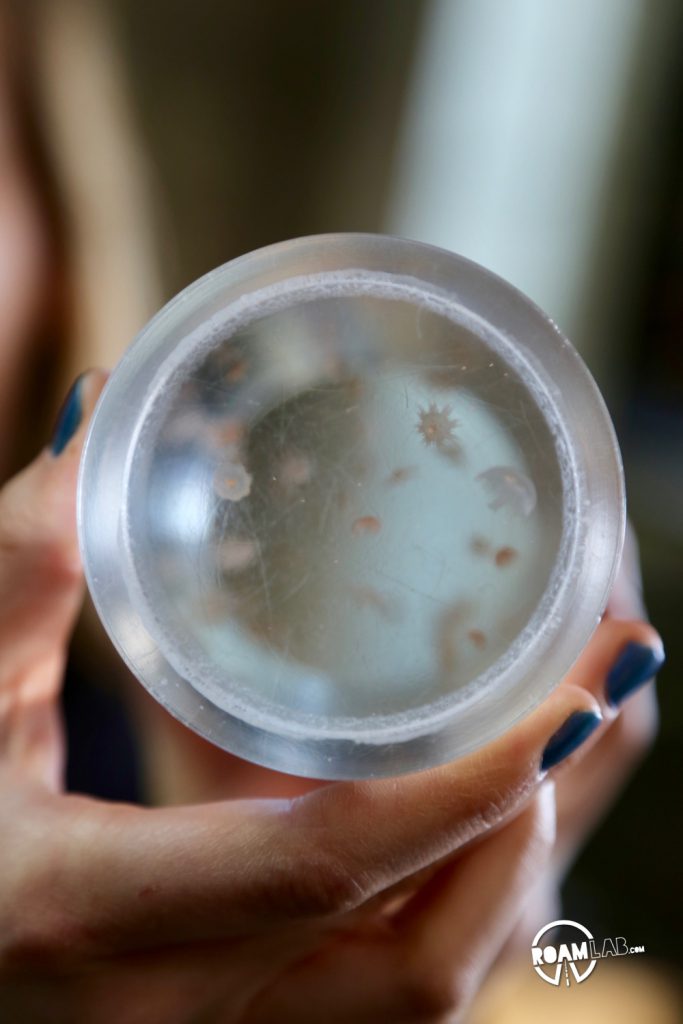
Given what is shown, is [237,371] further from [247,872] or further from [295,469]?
[247,872]

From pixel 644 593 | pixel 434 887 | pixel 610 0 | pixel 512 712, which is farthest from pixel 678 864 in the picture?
pixel 610 0

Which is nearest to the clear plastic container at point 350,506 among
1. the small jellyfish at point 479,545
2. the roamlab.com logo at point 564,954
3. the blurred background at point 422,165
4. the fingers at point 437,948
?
the small jellyfish at point 479,545

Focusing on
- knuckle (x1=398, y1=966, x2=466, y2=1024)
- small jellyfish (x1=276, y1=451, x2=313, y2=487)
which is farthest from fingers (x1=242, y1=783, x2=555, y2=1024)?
small jellyfish (x1=276, y1=451, x2=313, y2=487)

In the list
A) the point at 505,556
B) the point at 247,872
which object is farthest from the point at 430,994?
the point at 505,556

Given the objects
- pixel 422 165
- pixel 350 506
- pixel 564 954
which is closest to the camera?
pixel 350 506

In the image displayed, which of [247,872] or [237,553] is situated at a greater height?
[237,553]

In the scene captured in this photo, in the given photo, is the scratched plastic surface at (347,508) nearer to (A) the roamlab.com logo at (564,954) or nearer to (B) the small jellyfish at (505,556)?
(B) the small jellyfish at (505,556)

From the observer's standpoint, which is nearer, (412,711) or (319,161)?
(412,711)

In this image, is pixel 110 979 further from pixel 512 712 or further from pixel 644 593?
pixel 644 593
